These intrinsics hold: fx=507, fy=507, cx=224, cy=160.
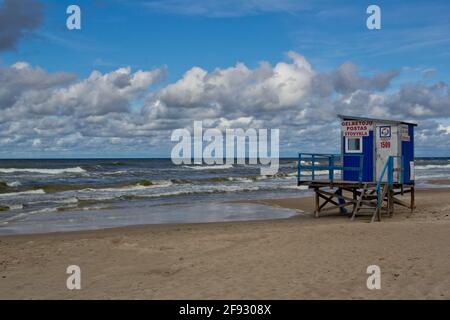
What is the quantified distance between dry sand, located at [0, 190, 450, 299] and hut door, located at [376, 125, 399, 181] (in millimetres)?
4033

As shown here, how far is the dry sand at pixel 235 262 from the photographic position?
309 inches

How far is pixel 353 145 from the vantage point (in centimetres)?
1853

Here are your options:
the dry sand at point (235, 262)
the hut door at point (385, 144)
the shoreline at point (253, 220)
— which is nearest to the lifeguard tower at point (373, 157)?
the hut door at point (385, 144)

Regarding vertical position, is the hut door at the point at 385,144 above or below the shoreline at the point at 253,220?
above

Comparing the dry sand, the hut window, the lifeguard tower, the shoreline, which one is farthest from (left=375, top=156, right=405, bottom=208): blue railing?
the dry sand

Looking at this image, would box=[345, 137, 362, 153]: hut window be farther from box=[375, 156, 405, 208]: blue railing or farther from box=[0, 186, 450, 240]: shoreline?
box=[0, 186, 450, 240]: shoreline

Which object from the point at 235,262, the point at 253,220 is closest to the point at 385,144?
the point at 253,220

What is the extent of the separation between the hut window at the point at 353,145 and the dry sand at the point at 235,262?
446 centimetres

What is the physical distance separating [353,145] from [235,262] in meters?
10.0

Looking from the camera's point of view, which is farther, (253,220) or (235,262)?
(253,220)

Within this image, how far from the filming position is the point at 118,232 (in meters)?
15.6

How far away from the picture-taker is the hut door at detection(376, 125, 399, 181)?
17.9m

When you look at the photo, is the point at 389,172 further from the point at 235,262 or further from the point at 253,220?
the point at 235,262

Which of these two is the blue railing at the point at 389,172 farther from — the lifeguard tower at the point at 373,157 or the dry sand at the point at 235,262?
the dry sand at the point at 235,262
